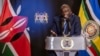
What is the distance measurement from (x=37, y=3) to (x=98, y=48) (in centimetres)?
107

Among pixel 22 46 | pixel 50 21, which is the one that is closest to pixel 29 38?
pixel 22 46

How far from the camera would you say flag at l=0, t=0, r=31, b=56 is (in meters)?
3.39

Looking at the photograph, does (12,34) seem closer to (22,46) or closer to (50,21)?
(22,46)

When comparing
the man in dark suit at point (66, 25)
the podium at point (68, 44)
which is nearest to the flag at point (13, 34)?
the man in dark suit at point (66, 25)

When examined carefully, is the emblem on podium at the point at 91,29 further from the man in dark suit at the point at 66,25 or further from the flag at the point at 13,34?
the flag at the point at 13,34

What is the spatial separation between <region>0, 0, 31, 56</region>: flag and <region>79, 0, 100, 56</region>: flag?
801 millimetres

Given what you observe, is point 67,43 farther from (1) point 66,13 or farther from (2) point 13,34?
(2) point 13,34

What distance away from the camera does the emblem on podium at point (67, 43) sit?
2379 mm

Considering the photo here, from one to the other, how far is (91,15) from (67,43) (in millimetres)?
1137

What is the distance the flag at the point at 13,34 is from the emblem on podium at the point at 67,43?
1.11 meters

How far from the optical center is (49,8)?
3.47 m

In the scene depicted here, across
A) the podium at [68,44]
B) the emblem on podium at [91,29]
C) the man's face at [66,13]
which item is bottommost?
the emblem on podium at [91,29]

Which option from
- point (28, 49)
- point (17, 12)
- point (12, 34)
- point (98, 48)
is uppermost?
point (17, 12)

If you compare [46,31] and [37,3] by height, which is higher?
[37,3]
